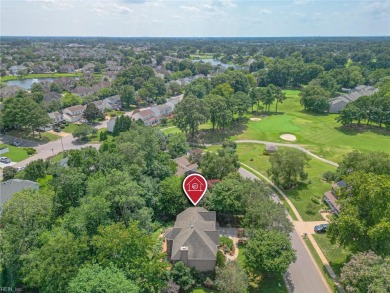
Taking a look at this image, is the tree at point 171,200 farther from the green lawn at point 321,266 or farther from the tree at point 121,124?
the tree at point 121,124

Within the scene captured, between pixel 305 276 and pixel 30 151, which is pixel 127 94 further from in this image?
pixel 305 276

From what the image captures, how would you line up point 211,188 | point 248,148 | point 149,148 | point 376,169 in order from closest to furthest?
1. point 376,169
2. point 211,188
3. point 149,148
4. point 248,148

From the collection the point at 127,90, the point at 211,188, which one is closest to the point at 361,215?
the point at 211,188

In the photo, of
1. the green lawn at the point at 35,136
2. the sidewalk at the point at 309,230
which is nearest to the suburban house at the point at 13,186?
the green lawn at the point at 35,136

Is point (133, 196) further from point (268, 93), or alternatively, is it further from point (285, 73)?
point (285, 73)

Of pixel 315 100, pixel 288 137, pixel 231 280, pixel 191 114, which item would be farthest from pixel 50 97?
pixel 231 280
